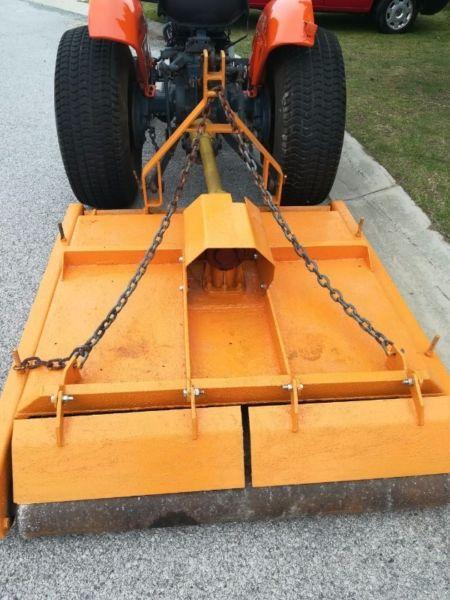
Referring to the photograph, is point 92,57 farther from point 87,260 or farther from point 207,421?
point 207,421

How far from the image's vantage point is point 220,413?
1705 mm

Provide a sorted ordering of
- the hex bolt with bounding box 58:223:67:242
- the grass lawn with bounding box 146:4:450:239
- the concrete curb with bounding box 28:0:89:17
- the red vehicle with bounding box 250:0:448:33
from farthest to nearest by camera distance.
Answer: the concrete curb with bounding box 28:0:89:17
the red vehicle with bounding box 250:0:448:33
the grass lawn with bounding box 146:4:450:239
the hex bolt with bounding box 58:223:67:242

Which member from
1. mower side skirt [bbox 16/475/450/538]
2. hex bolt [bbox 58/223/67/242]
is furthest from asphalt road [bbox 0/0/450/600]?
hex bolt [bbox 58/223/67/242]

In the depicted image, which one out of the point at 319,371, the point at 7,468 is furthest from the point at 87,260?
the point at 319,371

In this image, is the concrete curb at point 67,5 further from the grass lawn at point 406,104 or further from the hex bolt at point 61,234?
the hex bolt at point 61,234

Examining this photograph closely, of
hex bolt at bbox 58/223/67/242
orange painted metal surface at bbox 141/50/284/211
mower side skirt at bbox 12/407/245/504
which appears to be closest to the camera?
mower side skirt at bbox 12/407/245/504

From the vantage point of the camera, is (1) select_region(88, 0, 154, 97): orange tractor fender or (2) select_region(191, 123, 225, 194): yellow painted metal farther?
(1) select_region(88, 0, 154, 97): orange tractor fender

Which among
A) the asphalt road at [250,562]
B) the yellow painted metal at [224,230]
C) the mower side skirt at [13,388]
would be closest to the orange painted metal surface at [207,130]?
the yellow painted metal at [224,230]

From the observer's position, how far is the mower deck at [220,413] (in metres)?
1.65

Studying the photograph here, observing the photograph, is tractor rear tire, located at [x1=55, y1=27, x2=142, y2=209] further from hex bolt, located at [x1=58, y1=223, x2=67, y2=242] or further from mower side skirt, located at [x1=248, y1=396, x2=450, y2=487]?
mower side skirt, located at [x1=248, y1=396, x2=450, y2=487]

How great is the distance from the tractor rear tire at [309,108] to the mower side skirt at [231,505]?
5.73 feet

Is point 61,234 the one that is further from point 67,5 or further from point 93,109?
point 67,5

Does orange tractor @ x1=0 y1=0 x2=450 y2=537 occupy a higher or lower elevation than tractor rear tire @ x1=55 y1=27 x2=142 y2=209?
lower

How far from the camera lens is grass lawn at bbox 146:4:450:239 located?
4043mm
